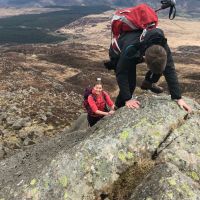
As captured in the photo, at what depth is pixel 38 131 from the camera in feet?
86.2

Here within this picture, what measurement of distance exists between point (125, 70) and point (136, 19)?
1532 millimetres

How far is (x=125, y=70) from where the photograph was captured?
38.9 ft

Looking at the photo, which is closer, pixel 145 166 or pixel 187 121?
pixel 145 166

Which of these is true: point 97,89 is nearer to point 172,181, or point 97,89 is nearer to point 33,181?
point 33,181

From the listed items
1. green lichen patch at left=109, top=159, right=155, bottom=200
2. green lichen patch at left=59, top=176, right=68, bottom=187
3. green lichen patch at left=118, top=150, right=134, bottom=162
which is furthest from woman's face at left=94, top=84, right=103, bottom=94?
green lichen patch at left=59, top=176, right=68, bottom=187

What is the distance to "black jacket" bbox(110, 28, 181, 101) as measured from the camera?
1152 centimetres

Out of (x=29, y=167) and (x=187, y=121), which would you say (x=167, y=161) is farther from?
(x=29, y=167)

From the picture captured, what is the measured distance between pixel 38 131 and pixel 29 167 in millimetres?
14071

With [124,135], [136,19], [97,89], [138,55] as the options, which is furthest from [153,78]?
[97,89]

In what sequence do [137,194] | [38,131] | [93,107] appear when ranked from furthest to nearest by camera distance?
[38,131] → [93,107] → [137,194]

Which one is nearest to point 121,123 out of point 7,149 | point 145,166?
point 145,166

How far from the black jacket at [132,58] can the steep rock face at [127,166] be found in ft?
3.01

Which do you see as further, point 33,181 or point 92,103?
point 92,103

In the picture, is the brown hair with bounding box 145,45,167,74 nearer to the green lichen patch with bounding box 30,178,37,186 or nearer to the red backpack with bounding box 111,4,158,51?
the red backpack with bounding box 111,4,158,51
